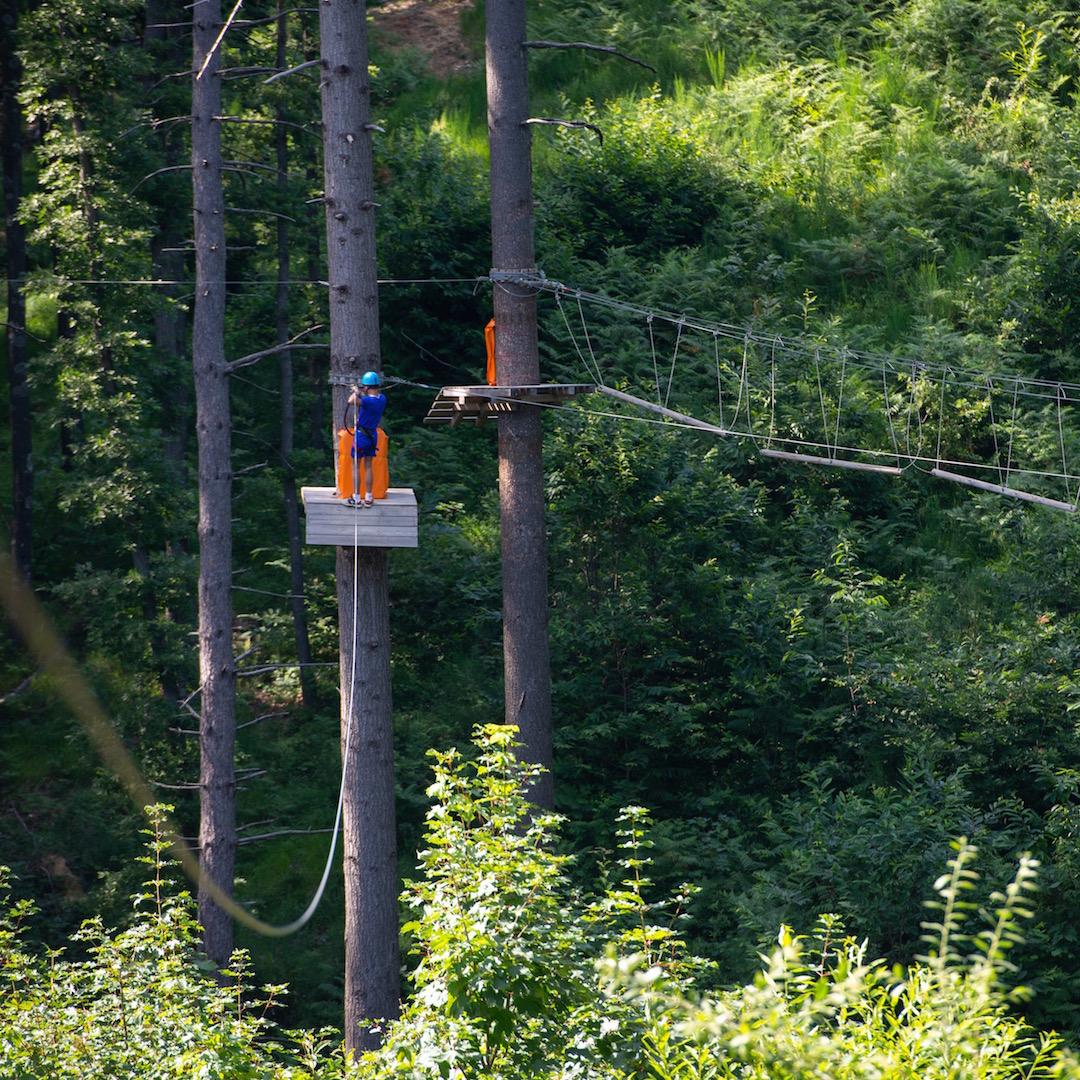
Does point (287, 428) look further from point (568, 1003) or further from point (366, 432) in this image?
point (568, 1003)

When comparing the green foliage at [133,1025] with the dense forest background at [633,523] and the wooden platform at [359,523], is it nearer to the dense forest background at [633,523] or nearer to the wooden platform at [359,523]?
the wooden platform at [359,523]

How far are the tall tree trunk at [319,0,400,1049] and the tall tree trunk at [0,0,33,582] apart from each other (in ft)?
29.3

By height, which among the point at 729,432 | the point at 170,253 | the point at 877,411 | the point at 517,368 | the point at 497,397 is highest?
the point at 170,253

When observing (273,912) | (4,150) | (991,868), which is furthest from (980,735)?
(4,150)

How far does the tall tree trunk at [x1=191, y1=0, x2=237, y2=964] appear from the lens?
37.5ft

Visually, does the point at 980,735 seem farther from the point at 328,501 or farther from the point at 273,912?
the point at 273,912

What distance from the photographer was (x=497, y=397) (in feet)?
30.9

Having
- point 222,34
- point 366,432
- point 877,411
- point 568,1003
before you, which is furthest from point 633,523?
point 568,1003

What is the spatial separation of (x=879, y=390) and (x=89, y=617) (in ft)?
35.4

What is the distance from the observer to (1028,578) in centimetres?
1277

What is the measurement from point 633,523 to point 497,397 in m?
3.93

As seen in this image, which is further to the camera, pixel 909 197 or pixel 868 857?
pixel 909 197

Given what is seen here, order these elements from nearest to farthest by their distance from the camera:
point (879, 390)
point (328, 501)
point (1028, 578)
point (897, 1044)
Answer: point (897, 1044)
point (328, 501)
point (1028, 578)
point (879, 390)

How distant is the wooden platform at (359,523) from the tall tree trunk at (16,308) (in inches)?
367
